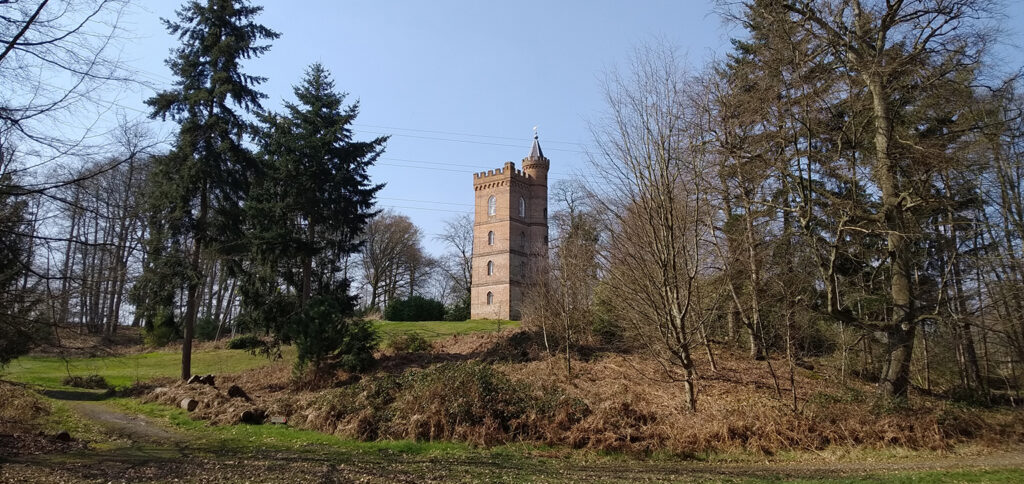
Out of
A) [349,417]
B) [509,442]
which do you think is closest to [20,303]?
[349,417]

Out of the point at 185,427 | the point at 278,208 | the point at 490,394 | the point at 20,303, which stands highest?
the point at 278,208

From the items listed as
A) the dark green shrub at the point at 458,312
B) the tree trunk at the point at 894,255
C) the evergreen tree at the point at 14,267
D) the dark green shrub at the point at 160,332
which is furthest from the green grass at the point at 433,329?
the evergreen tree at the point at 14,267

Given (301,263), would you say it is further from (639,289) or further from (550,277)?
(639,289)

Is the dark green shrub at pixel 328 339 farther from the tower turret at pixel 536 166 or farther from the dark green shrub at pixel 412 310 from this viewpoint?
the tower turret at pixel 536 166

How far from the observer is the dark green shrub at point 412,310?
3988cm

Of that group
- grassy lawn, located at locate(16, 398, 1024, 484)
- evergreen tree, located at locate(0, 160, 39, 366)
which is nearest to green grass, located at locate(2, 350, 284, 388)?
grassy lawn, located at locate(16, 398, 1024, 484)

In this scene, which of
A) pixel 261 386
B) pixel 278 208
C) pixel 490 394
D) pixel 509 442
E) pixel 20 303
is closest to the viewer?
pixel 20 303

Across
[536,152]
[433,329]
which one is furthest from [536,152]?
[433,329]

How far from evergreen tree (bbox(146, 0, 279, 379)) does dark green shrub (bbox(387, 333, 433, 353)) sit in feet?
23.0

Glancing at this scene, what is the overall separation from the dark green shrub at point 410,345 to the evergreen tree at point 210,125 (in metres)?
7.02

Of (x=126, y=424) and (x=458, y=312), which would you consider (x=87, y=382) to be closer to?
(x=126, y=424)

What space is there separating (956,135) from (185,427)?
1943 centimetres

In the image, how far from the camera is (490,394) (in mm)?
12945

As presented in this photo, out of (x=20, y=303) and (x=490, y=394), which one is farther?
(x=490, y=394)
